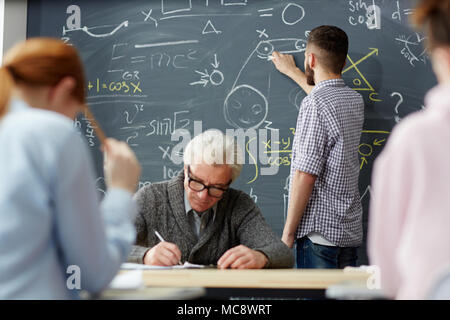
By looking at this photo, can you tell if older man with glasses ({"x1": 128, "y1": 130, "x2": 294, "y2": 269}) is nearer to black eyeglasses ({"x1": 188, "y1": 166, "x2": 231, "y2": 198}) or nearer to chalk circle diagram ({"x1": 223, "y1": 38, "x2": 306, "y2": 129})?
black eyeglasses ({"x1": 188, "y1": 166, "x2": 231, "y2": 198})

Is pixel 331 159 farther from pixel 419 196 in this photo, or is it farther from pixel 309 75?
pixel 419 196

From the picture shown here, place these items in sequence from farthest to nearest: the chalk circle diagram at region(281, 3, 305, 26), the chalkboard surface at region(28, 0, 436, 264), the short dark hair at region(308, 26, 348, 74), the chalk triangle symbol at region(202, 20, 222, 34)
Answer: the chalk triangle symbol at region(202, 20, 222, 34) < the chalk circle diagram at region(281, 3, 305, 26) < the chalkboard surface at region(28, 0, 436, 264) < the short dark hair at region(308, 26, 348, 74)

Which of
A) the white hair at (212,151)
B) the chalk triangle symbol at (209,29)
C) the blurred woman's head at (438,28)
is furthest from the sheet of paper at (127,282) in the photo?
the chalk triangle symbol at (209,29)

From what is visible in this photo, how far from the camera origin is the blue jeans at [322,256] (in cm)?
266

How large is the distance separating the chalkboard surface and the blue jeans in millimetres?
464

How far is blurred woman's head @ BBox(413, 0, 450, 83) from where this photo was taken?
3.00 ft

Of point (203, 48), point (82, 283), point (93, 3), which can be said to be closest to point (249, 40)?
point (203, 48)

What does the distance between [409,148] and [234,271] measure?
1186 millimetres

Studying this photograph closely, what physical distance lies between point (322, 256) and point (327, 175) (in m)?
0.40

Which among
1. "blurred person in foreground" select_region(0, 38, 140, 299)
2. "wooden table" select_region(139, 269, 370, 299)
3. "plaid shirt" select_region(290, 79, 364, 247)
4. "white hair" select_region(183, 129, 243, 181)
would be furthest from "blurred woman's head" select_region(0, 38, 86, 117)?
"plaid shirt" select_region(290, 79, 364, 247)

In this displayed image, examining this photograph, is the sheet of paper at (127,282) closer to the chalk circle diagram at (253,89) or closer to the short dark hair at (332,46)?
the short dark hair at (332,46)

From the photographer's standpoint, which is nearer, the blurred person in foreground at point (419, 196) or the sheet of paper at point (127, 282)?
the blurred person in foreground at point (419, 196)

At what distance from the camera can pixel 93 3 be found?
369cm

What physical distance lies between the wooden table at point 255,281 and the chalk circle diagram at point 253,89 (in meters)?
1.54
